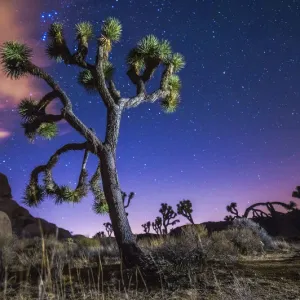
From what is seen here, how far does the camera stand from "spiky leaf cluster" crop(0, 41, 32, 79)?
375 inches

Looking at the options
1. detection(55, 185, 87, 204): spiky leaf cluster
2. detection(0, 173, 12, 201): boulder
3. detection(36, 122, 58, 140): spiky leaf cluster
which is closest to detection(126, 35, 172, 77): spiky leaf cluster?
detection(36, 122, 58, 140): spiky leaf cluster

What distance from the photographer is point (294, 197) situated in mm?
26172

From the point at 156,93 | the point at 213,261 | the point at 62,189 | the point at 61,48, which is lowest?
the point at 213,261

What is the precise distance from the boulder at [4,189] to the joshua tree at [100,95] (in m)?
23.8

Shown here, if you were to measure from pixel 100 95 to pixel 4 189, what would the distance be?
86.4 ft

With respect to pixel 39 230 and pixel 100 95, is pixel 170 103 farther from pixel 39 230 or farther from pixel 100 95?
pixel 39 230

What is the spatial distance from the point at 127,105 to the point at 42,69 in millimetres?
2748

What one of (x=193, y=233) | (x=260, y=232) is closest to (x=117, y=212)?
(x=193, y=233)

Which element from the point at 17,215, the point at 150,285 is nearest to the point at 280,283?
the point at 150,285

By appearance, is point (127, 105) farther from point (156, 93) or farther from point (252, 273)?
point (252, 273)

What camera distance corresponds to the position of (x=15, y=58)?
952 cm

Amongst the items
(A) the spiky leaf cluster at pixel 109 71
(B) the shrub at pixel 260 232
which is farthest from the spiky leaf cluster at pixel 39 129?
(B) the shrub at pixel 260 232

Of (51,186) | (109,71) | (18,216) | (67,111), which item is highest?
(18,216)

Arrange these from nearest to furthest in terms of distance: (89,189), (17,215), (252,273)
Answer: (252,273) → (89,189) → (17,215)
